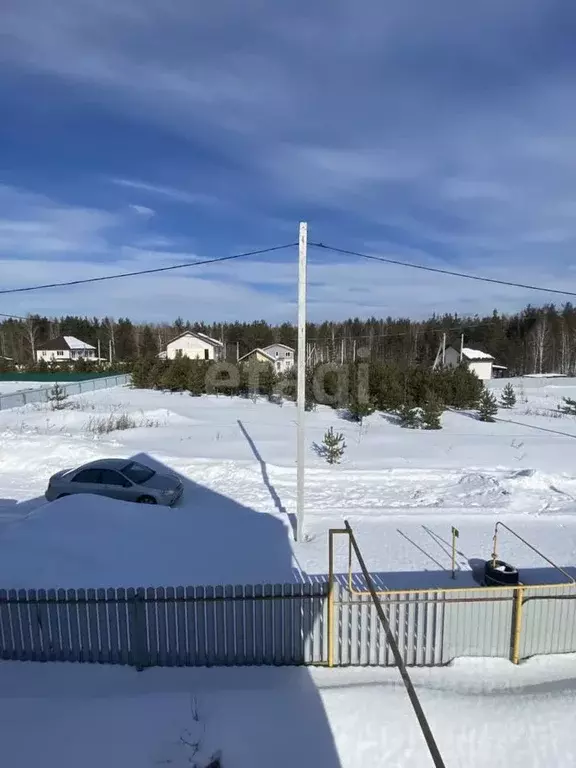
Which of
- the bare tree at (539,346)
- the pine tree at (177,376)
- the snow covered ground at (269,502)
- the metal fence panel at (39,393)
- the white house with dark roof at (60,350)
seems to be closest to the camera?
the snow covered ground at (269,502)

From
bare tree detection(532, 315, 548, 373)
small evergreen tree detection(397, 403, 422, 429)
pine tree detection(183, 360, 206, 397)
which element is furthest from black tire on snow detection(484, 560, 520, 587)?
bare tree detection(532, 315, 548, 373)

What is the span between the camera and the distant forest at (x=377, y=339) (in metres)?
70.1

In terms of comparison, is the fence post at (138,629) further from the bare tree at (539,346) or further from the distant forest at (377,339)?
the bare tree at (539,346)

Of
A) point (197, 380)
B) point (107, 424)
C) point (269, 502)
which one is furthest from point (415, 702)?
point (197, 380)

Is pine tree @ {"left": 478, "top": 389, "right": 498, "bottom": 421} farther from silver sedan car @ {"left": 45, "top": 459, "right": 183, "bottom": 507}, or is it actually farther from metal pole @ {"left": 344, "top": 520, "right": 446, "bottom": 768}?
metal pole @ {"left": 344, "top": 520, "right": 446, "bottom": 768}

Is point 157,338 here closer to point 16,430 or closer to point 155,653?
point 16,430

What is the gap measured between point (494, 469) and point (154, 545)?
1117cm

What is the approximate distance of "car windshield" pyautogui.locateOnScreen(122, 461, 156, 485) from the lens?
468 inches

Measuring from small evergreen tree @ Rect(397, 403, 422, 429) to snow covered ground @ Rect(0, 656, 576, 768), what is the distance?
1658cm

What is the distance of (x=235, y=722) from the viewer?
4855mm

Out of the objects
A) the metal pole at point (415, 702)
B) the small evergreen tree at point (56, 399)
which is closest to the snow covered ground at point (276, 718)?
the metal pole at point (415, 702)

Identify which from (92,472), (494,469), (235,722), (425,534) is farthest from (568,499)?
(92,472)

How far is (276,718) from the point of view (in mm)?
4969

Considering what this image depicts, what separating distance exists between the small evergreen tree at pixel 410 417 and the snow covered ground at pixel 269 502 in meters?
0.62
